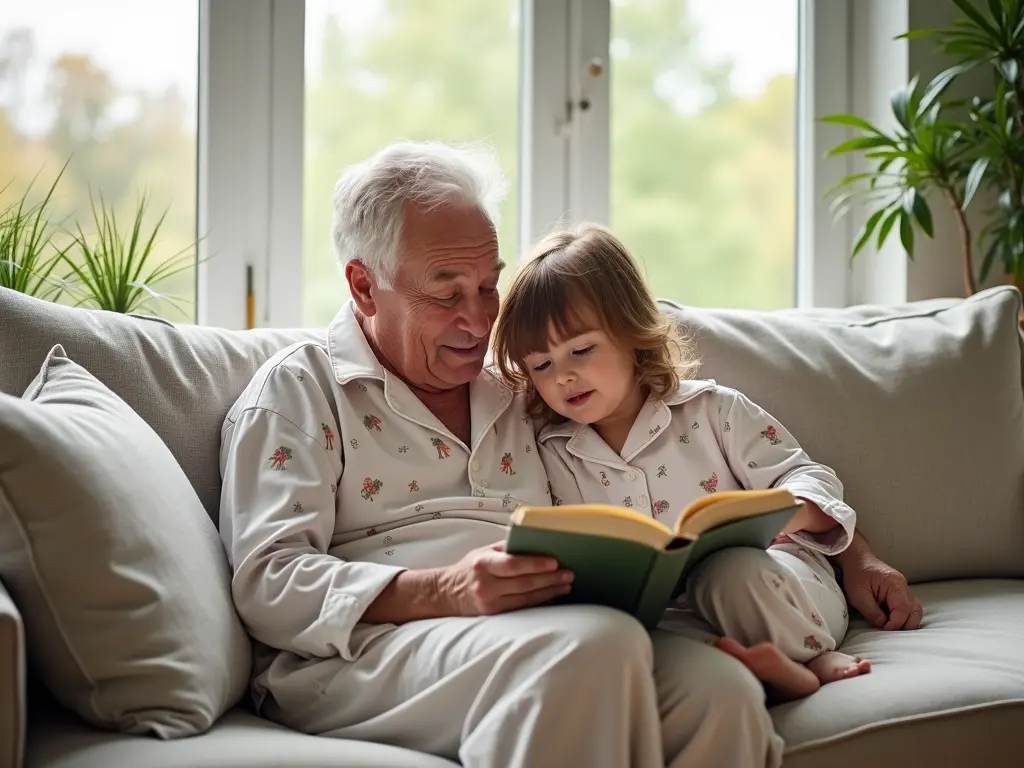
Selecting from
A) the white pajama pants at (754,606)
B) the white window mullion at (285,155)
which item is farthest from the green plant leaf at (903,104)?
the white pajama pants at (754,606)

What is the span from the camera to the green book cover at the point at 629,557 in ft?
4.20

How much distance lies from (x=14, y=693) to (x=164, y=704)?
195 millimetres

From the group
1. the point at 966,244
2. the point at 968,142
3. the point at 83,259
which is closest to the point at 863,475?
the point at 966,244

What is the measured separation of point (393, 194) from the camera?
1757mm

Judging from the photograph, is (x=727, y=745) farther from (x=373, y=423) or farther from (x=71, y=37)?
(x=71, y=37)

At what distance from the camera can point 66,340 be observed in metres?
1.64

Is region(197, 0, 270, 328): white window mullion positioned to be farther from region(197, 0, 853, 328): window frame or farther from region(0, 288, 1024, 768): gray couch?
region(0, 288, 1024, 768): gray couch

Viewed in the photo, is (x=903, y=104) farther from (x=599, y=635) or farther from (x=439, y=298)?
(x=599, y=635)

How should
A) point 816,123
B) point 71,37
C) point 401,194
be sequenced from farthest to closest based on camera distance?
point 816,123
point 71,37
point 401,194

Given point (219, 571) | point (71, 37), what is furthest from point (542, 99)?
point (219, 571)

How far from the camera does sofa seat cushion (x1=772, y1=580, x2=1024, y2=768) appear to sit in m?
1.40

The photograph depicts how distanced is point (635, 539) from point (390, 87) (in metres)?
1.89

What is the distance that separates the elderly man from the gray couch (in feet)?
0.37

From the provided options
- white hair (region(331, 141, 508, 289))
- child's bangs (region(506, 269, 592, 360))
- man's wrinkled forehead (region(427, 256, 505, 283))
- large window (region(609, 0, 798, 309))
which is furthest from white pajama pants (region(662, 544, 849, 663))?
large window (region(609, 0, 798, 309))
